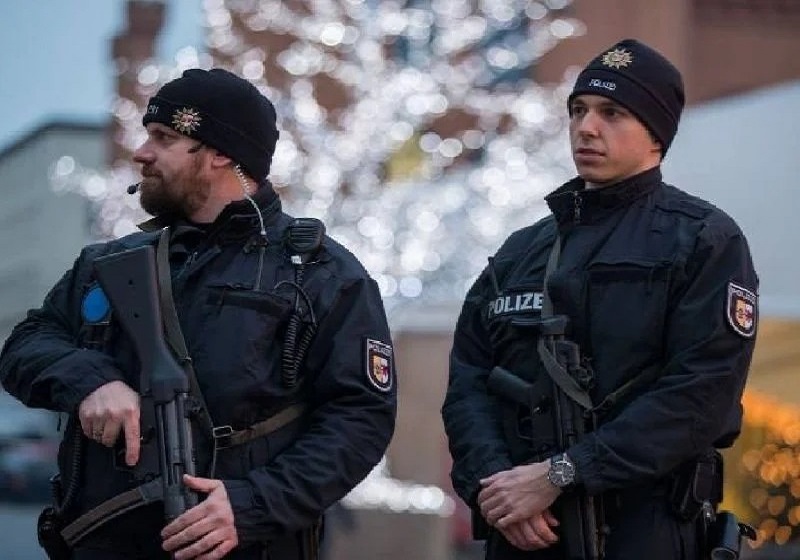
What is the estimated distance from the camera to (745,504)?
10.0 metres

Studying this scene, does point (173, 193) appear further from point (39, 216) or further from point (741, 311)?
point (39, 216)

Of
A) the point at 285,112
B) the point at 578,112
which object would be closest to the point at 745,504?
the point at 285,112

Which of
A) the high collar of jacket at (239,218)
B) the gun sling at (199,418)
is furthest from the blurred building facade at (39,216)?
the gun sling at (199,418)

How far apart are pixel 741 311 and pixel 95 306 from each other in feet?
4.79

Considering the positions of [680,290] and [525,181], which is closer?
[680,290]

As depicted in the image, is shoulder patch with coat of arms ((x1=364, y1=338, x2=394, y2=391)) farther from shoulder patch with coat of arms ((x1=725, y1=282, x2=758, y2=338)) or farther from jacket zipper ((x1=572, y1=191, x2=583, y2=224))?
shoulder patch with coat of arms ((x1=725, y1=282, x2=758, y2=338))

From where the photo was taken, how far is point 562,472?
314cm

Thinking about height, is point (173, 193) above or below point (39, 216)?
below

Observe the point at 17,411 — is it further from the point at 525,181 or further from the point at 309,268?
the point at 309,268

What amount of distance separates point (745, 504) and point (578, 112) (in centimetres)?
708

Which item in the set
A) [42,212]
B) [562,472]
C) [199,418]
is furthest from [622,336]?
[42,212]

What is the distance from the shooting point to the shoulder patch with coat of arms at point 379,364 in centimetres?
333

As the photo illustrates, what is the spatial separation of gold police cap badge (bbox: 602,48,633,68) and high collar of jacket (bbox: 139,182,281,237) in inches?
33.4

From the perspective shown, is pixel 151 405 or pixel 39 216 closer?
pixel 151 405
